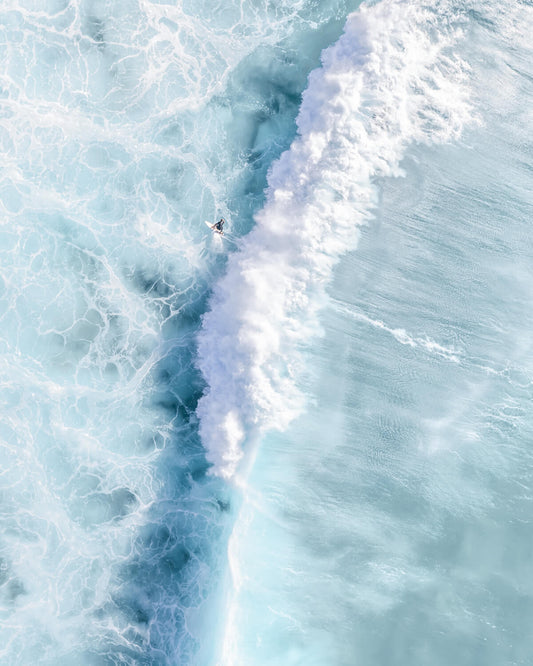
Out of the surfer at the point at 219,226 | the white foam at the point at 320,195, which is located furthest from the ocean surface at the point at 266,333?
the surfer at the point at 219,226

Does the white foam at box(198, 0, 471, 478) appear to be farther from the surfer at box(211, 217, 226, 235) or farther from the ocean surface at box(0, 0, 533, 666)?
the surfer at box(211, 217, 226, 235)

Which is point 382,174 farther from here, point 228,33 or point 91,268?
point 91,268

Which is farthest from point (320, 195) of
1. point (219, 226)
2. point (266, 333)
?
point (266, 333)

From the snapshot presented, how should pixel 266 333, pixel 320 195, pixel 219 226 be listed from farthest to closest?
pixel 219 226 < pixel 320 195 < pixel 266 333

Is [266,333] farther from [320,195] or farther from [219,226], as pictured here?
[320,195]

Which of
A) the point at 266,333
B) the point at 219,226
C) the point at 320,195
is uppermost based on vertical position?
the point at 320,195

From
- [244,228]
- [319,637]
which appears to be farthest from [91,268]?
[319,637]

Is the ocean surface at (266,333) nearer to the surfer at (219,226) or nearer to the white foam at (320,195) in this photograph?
the white foam at (320,195)
